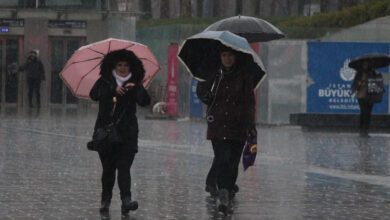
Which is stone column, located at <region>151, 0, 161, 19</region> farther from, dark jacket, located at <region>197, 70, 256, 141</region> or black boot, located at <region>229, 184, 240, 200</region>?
dark jacket, located at <region>197, 70, 256, 141</region>

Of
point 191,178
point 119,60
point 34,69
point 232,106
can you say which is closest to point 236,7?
point 34,69

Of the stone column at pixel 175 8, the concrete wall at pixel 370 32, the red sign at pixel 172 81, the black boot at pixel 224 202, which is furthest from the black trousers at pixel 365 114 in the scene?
the stone column at pixel 175 8

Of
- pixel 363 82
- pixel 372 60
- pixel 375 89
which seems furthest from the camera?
pixel 372 60

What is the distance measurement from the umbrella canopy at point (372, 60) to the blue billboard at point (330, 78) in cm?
226

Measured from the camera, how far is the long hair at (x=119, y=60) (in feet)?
33.1

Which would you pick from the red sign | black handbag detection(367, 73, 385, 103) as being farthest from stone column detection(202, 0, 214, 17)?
black handbag detection(367, 73, 385, 103)

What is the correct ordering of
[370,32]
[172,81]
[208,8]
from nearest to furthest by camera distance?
[172,81]
[370,32]
[208,8]

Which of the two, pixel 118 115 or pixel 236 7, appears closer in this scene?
pixel 118 115

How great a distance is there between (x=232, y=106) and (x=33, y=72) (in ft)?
91.2

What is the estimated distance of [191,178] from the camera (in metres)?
13.4

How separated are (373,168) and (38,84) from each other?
2404 centimetres

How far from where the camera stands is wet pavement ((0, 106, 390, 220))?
33.8ft

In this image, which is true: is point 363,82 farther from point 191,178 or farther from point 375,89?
point 191,178

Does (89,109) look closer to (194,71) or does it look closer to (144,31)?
(144,31)
